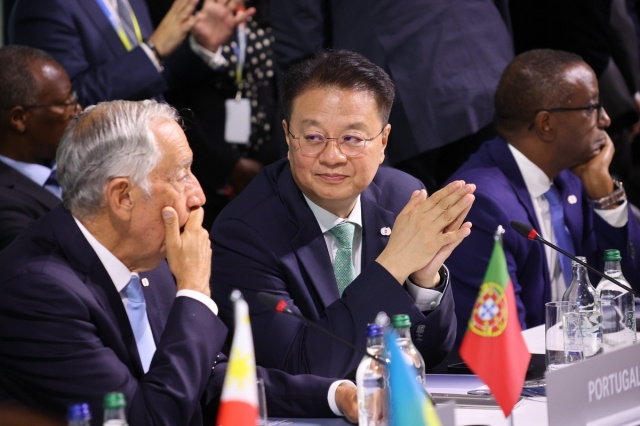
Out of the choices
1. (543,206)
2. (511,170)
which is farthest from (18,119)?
(543,206)

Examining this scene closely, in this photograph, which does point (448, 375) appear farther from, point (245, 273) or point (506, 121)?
point (506, 121)

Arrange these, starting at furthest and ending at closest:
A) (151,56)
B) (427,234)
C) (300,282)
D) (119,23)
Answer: (119,23)
(151,56)
(300,282)
(427,234)

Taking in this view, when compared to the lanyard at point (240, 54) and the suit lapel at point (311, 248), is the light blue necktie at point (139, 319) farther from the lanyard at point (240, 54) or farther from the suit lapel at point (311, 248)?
the lanyard at point (240, 54)

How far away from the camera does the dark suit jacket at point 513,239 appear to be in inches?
144

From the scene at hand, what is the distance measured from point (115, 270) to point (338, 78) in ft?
2.91

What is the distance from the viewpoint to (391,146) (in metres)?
4.03

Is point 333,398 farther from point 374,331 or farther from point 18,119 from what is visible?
point 18,119

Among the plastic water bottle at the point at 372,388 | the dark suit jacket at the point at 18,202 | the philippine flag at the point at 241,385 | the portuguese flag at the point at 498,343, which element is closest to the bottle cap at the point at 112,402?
the philippine flag at the point at 241,385

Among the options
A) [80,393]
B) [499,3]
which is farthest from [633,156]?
[80,393]

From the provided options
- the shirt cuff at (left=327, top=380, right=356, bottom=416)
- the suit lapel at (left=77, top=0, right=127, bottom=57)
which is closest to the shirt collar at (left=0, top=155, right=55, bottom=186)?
the suit lapel at (left=77, top=0, right=127, bottom=57)

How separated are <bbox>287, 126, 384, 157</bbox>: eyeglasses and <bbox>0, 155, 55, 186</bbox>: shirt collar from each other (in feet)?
5.07

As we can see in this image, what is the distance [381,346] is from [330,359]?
53 cm

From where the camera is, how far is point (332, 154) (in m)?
2.84

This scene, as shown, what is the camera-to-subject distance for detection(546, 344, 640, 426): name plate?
1.93m
